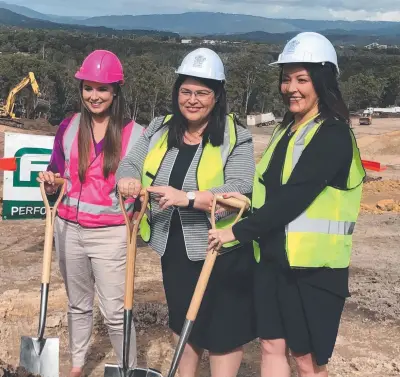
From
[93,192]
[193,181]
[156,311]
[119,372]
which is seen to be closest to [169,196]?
[193,181]

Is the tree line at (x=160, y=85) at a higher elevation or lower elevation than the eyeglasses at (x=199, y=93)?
lower

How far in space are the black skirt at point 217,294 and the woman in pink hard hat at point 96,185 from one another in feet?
1.34

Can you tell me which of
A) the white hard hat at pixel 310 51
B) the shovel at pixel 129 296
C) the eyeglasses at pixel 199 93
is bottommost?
the shovel at pixel 129 296

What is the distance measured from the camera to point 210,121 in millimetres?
3199

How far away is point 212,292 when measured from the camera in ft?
10.9

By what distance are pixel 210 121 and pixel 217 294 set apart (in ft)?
3.05

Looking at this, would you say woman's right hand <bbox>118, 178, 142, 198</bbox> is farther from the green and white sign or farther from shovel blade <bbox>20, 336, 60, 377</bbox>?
the green and white sign

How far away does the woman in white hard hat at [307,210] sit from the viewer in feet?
8.97

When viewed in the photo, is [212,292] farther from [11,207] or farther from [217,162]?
[11,207]

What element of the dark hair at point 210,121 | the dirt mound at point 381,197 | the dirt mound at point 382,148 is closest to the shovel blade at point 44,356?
the dark hair at point 210,121

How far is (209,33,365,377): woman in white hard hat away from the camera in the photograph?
8.97 ft

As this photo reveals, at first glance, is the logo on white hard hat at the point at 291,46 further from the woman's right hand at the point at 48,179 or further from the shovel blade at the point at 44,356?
the shovel blade at the point at 44,356

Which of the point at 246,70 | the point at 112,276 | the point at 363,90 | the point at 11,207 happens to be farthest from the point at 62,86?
the point at 112,276

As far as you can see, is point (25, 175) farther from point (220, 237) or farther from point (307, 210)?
point (307, 210)
